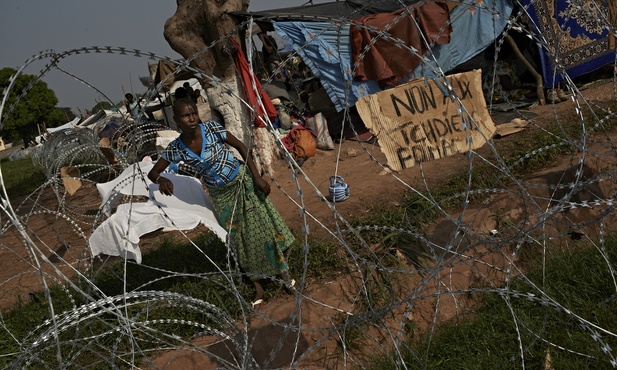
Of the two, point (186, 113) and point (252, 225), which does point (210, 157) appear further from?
point (252, 225)

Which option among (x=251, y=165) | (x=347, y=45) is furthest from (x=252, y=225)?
(x=347, y=45)

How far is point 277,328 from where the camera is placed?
418 cm

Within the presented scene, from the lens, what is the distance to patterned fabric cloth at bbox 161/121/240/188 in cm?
388

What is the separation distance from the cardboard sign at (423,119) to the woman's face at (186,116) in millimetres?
1209

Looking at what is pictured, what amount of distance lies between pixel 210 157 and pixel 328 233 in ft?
5.92

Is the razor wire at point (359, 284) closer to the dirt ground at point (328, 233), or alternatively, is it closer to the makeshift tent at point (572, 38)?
the dirt ground at point (328, 233)

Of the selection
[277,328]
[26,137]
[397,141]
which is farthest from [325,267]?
[26,137]

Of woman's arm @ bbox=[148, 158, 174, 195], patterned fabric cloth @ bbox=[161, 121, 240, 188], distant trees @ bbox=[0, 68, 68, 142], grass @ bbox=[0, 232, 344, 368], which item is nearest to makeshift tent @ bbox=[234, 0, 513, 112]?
grass @ bbox=[0, 232, 344, 368]

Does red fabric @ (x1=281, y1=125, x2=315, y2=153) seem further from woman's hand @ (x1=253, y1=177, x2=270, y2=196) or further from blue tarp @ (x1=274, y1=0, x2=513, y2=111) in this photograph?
woman's hand @ (x1=253, y1=177, x2=270, y2=196)

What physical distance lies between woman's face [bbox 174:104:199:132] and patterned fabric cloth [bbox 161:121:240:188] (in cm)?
15

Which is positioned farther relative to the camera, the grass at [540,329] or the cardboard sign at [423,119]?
the cardboard sign at [423,119]

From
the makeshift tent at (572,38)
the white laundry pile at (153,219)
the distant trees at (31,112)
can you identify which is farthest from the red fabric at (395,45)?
the distant trees at (31,112)

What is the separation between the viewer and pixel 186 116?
146 inches

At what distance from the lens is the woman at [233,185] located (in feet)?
12.7
